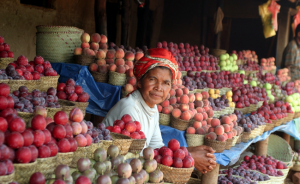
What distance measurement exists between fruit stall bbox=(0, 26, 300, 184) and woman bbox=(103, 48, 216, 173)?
0.34m

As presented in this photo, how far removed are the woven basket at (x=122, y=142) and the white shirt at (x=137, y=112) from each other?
0.63 meters

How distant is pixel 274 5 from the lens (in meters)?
7.03

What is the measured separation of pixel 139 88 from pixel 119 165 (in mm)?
1300

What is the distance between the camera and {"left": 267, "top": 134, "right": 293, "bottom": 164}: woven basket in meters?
5.37

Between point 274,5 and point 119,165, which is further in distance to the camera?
point 274,5

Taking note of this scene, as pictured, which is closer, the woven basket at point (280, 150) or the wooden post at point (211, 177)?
the wooden post at point (211, 177)

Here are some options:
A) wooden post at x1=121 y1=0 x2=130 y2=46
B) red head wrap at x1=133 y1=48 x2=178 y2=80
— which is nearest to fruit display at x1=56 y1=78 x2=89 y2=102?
red head wrap at x1=133 y1=48 x2=178 y2=80

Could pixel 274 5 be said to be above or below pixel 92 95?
above

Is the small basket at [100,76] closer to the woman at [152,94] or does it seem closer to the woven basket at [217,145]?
the woman at [152,94]

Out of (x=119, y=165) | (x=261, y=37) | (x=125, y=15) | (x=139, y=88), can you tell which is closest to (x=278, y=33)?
(x=261, y=37)

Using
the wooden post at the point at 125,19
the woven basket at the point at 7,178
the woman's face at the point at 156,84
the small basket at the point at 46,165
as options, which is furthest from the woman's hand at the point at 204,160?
the wooden post at the point at 125,19

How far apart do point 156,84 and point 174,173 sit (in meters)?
0.87

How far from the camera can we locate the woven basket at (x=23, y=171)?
1183 millimetres

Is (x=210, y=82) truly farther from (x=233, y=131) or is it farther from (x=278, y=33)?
(x=278, y=33)
